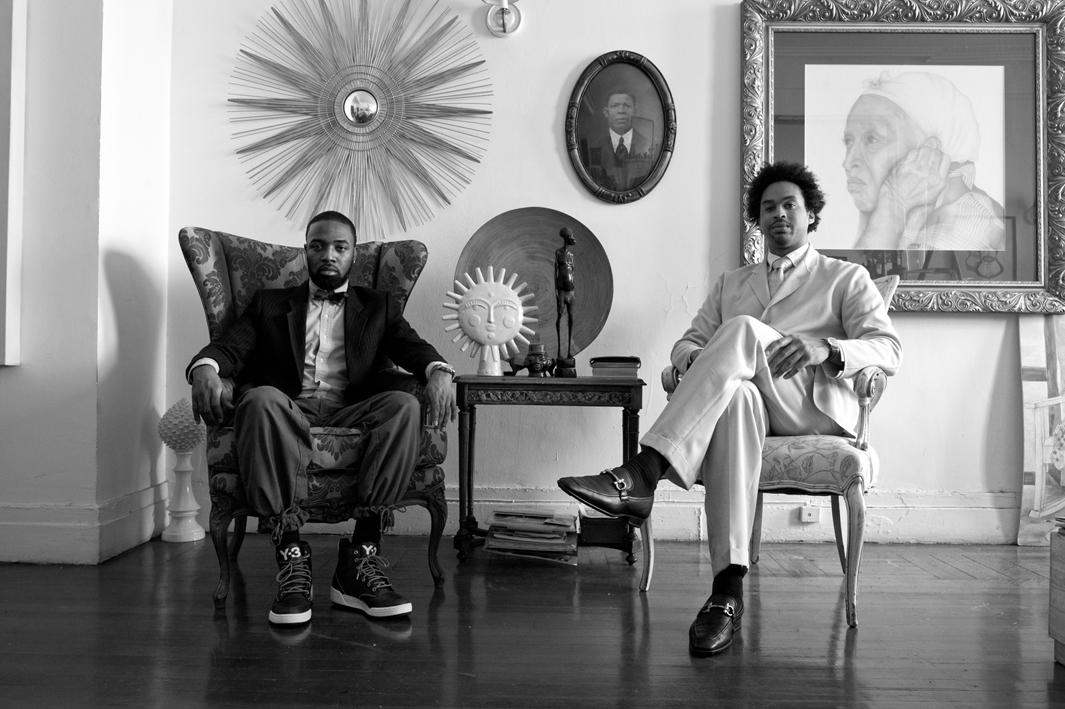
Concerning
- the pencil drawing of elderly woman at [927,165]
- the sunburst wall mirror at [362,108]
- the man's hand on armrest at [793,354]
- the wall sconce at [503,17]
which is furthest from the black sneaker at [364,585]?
the pencil drawing of elderly woman at [927,165]

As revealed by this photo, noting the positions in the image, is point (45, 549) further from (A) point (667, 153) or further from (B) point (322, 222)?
(A) point (667, 153)

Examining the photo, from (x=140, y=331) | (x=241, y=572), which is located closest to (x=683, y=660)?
(x=241, y=572)

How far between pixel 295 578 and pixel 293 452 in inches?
13.2

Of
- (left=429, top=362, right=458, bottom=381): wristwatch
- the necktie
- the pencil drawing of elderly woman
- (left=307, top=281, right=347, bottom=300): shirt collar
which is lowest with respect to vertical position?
(left=429, top=362, right=458, bottom=381): wristwatch

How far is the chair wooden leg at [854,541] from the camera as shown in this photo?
2230 millimetres

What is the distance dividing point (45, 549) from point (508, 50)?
260cm

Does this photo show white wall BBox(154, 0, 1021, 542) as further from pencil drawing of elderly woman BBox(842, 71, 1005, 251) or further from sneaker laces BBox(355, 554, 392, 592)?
sneaker laces BBox(355, 554, 392, 592)

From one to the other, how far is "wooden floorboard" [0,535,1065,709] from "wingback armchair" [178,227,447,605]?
0.24 m

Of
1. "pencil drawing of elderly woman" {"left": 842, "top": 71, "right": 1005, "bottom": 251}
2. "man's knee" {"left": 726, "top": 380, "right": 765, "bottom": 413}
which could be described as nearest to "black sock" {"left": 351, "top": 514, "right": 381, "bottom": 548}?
"man's knee" {"left": 726, "top": 380, "right": 765, "bottom": 413}

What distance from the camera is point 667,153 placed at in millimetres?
3473

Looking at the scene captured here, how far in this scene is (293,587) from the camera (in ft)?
7.24

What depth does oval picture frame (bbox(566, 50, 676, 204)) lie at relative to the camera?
11.4ft

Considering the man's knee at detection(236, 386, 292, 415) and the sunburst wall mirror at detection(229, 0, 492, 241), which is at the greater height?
the sunburst wall mirror at detection(229, 0, 492, 241)

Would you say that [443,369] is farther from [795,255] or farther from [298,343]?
[795,255]
